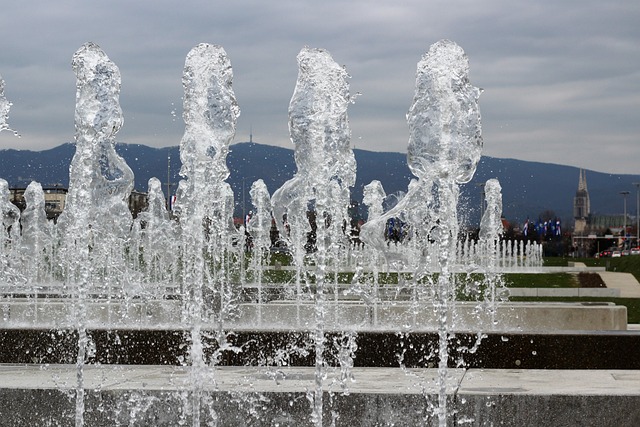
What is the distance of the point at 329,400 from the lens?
20.3 ft

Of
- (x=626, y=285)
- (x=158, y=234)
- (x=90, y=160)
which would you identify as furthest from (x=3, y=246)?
(x=626, y=285)

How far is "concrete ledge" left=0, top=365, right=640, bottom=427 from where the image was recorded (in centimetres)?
606

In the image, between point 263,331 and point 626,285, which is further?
point 626,285

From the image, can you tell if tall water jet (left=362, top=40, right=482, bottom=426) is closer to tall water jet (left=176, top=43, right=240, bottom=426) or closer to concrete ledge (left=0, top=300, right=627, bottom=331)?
tall water jet (left=176, top=43, right=240, bottom=426)

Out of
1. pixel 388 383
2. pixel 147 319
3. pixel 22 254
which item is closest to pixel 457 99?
pixel 388 383

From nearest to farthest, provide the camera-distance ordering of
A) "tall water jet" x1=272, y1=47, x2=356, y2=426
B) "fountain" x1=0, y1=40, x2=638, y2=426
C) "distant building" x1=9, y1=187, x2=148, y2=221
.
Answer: "fountain" x1=0, y1=40, x2=638, y2=426, "tall water jet" x1=272, y1=47, x2=356, y2=426, "distant building" x1=9, y1=187, x2=148, y2=221

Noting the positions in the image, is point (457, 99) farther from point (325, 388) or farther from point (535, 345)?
point (325, 388)

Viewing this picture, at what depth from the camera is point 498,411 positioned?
607cm

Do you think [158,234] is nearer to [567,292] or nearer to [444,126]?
[567,292]

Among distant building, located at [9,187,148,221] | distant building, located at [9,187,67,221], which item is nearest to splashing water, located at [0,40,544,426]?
distant building, located at [9,187,148,221]

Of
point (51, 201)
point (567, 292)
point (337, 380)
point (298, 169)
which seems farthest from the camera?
point (51, 201)

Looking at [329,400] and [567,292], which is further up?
[329,400]

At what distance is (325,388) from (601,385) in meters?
1.62

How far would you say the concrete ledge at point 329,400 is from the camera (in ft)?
19.9
